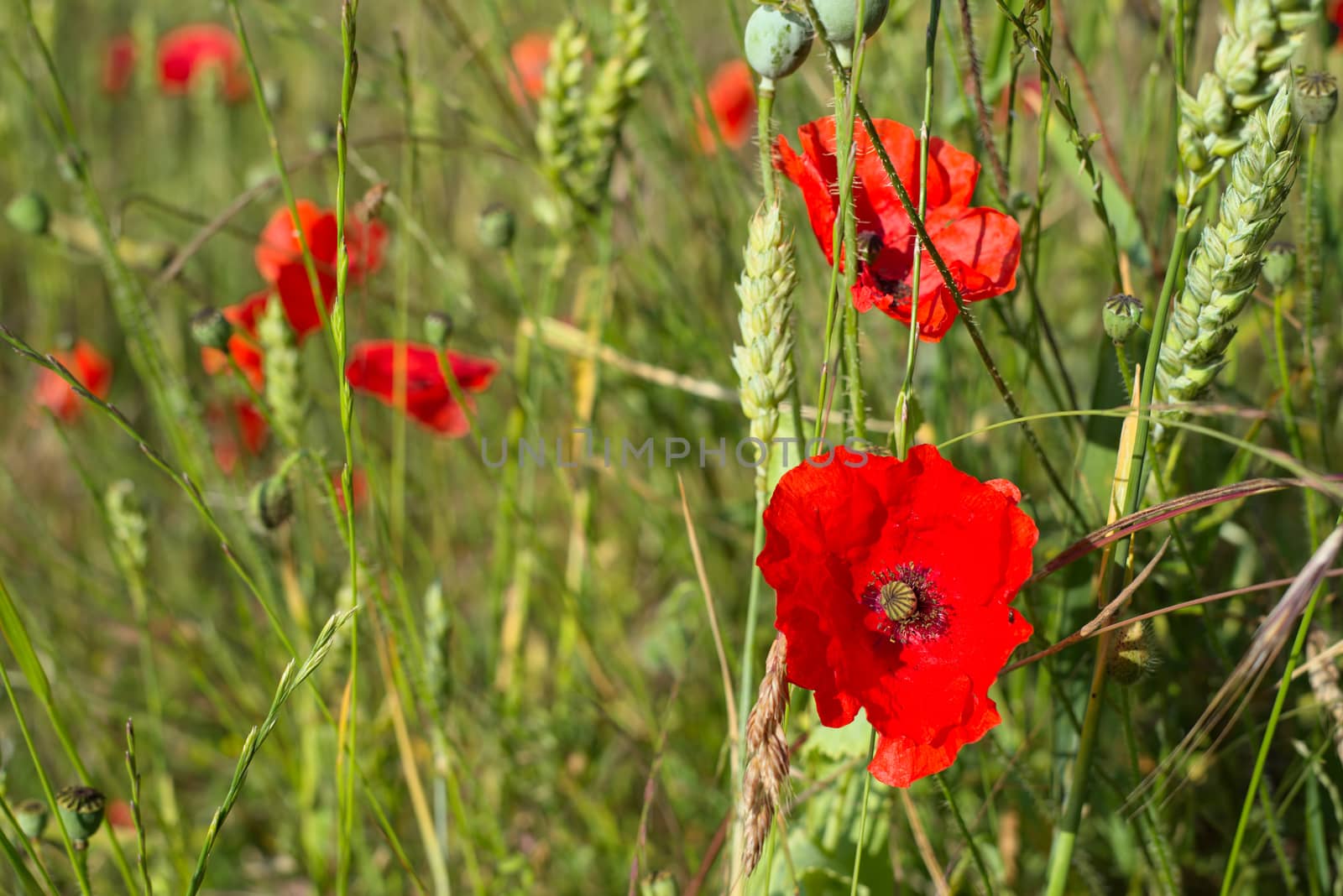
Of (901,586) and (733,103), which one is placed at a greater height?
(733,103)

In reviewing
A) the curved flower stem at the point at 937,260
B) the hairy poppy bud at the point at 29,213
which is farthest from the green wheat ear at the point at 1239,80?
the hairy poppy bud at the point at 29,213

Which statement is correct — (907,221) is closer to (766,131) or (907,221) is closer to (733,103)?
(766,131)

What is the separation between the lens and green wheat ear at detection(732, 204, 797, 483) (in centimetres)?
64

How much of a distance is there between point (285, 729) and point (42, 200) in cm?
70

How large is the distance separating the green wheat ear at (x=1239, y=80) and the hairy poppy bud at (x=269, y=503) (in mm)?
733

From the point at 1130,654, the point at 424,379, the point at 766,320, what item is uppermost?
the point at 424,379

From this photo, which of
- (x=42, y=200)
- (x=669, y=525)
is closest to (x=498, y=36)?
(x=42, y=200)

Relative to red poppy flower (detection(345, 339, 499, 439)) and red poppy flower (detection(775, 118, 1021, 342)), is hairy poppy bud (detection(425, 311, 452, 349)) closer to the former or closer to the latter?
red poppy flower (detection(345, 339, 499, 439))

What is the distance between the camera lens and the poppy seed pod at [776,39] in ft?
2.18

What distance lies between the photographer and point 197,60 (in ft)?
8.00

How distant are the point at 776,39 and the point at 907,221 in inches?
9.7

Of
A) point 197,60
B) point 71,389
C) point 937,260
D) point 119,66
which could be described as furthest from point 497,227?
point 119,66

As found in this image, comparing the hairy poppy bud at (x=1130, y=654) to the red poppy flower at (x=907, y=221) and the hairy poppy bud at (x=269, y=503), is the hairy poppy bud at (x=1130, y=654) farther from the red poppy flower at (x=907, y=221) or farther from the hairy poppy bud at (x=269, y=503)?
the hairy poppy bud at (x=269, y=503)

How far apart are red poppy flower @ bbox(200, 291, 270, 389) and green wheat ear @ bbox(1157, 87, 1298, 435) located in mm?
886
